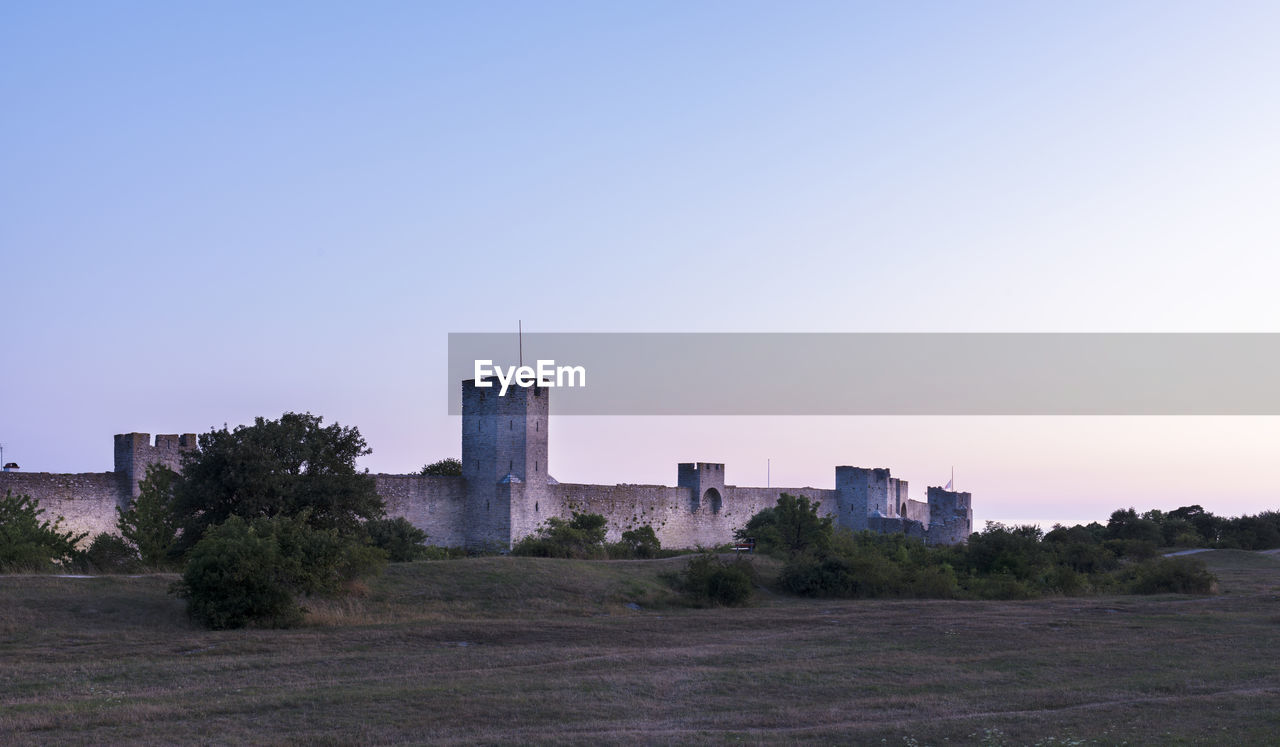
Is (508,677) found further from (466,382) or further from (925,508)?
(925,508)

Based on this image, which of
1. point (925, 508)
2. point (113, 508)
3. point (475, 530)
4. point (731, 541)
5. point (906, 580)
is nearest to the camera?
point (906, 580)

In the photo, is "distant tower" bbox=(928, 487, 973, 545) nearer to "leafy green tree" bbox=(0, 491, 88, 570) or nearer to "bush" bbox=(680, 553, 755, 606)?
"bush" bbox=(680, 553, 755, 606)

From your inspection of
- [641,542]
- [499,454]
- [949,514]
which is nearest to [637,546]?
[641,542]

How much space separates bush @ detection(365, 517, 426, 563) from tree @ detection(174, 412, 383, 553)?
393 centimetres

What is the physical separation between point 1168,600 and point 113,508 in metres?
24.0

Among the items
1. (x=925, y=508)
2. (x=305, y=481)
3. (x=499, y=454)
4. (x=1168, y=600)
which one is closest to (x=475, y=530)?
(x=499, y=454)

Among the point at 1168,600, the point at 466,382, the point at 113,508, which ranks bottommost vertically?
the point at 1168,600

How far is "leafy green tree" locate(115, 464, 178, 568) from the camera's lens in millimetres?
23906

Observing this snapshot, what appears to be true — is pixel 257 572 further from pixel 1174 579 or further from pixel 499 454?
pixel 1174 579

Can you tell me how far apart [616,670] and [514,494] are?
2228 cm

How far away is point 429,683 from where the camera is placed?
11953 millimetres

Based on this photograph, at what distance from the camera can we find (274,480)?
21812mm

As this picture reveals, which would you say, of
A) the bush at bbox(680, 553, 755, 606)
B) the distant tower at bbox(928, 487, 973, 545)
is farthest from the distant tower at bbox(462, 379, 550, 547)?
the distant tower at bbox(928, 487, 973, 545)

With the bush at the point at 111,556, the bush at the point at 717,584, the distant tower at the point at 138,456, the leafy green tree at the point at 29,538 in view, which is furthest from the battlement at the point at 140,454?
the bush at the point at 717,584
